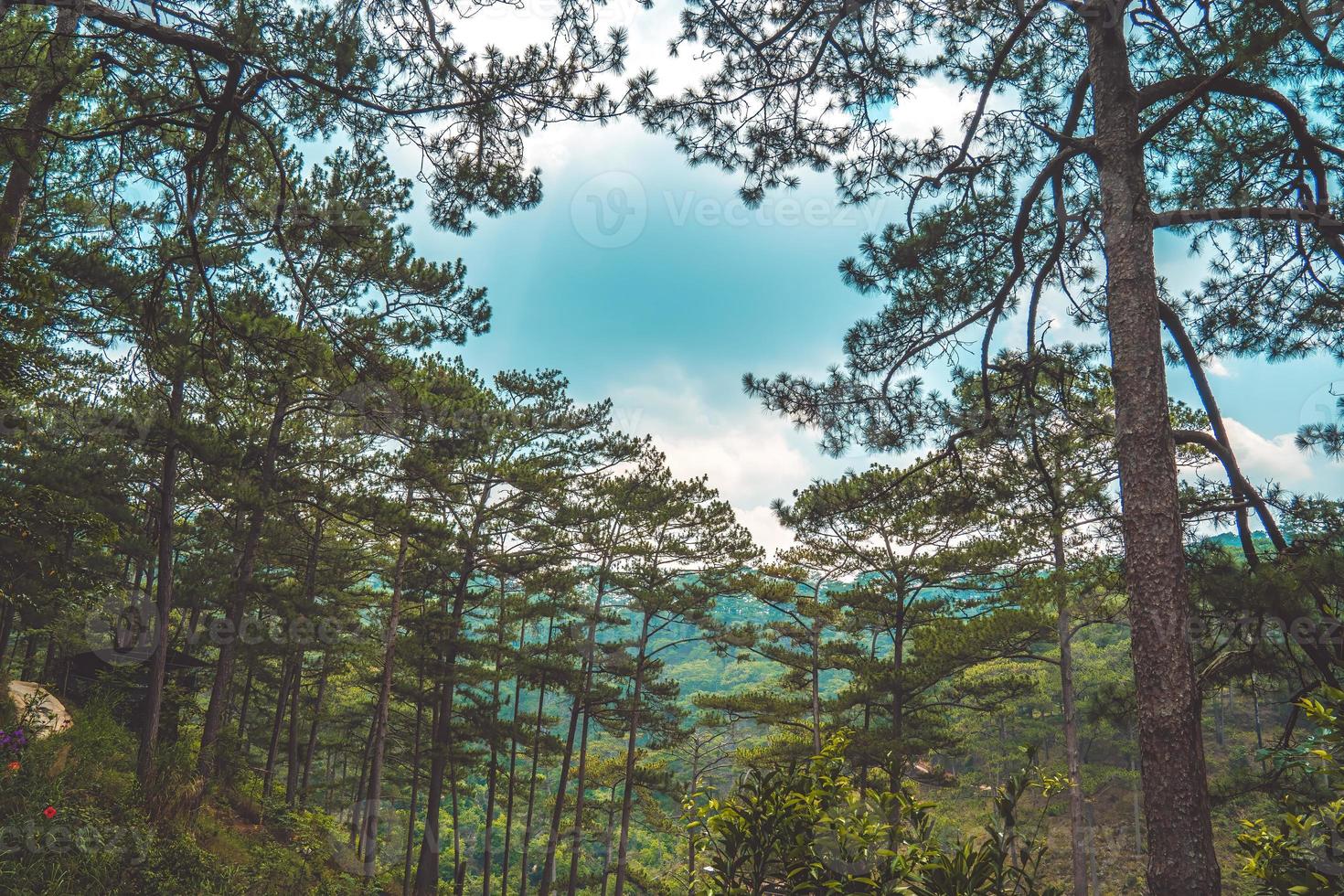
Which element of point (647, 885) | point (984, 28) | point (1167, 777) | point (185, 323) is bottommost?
point (647, 885)

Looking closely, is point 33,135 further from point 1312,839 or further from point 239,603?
point 1312,839

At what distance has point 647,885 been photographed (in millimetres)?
17672

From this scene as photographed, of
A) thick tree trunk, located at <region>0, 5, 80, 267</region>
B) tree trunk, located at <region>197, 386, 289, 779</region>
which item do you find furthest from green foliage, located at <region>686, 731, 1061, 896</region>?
tree trunk, located at <region>197, 386, 289, 779</region>

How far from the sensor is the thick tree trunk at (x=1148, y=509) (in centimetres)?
285

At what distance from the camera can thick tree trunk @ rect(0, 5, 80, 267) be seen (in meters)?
3.62

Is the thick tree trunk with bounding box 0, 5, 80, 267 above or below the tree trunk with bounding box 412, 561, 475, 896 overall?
above

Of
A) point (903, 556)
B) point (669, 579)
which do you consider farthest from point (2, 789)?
point (903, 556)

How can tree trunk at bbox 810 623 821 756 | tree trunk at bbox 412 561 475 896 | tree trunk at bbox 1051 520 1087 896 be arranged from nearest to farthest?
tree trunk at bbox 1051 520 1087 896
tree trunk at bbox 412 561 475 896
tree trunk at bbox 810 623 821 756

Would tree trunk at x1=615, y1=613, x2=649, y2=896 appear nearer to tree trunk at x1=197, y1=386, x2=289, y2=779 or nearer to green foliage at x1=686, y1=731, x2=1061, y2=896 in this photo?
tree trunk at x1=197, y1=386, x2=289, y2=779

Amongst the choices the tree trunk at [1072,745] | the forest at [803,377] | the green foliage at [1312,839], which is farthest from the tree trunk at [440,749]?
the green foliage at [1312,839]

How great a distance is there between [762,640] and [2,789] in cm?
1424

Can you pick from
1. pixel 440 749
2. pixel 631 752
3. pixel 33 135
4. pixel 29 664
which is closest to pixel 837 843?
pixel 33 135

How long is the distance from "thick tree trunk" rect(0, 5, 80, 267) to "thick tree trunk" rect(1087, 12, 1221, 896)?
19.7 feet

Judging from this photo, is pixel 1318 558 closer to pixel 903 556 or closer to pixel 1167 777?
pixel 1167 777
